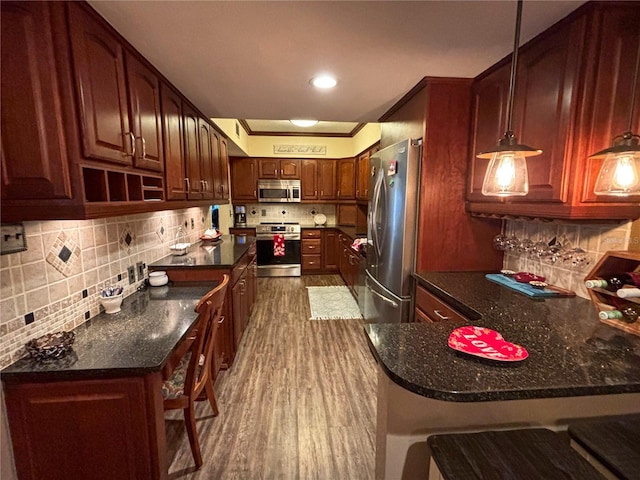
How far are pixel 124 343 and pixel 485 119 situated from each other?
7.72 ft

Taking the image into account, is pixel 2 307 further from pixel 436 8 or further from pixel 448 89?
pixel 448 89

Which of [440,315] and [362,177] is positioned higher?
[362,177]

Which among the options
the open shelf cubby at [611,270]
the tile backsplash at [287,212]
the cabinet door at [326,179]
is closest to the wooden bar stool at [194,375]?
the open shelf cubby at [611,270]

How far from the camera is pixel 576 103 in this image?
128 cm

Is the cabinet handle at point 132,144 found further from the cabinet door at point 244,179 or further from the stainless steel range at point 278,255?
the cabinet door at point 244,179

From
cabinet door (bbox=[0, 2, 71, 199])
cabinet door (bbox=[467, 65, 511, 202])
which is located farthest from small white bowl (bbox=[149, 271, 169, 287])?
cabinet door (bbox=[467, 65, 511, 202])

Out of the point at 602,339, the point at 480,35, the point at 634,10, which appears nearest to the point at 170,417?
the point at 602,339

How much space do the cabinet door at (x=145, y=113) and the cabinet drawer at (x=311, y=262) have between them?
149 inches

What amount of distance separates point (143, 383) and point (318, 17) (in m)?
1.67

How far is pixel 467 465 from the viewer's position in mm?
825

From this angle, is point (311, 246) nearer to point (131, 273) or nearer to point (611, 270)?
point (131, 273)

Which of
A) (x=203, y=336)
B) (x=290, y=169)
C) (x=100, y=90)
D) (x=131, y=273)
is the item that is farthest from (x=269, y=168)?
(x=203, y=336)

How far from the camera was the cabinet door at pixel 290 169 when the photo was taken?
543cm

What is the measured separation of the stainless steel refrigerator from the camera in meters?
2.19
